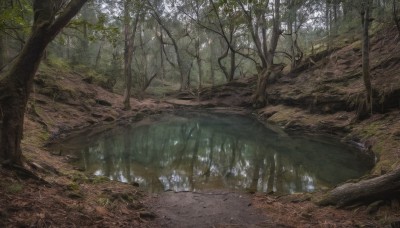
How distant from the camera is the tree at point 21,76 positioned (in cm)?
561

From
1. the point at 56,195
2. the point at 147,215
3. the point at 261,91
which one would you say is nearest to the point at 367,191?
the point at 147,215

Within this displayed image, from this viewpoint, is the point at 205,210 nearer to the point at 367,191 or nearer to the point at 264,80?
the point at 367,191

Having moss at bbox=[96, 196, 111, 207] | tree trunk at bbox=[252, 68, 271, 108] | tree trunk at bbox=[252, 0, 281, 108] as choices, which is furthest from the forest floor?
tree trunk at bbox=[252, 0, 281, 108]

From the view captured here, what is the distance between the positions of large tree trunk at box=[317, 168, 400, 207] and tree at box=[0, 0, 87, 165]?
6.01 metres

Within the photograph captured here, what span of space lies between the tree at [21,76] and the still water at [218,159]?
14.9 feet

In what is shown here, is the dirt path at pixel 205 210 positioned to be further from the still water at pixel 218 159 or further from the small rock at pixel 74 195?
the small rock at pixel 74 195

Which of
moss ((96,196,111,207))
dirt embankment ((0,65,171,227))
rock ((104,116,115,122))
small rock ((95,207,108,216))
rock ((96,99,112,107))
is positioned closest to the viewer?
dirt embankment ((0,65,171,227))

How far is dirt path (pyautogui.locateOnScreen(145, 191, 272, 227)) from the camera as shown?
6.41 meters

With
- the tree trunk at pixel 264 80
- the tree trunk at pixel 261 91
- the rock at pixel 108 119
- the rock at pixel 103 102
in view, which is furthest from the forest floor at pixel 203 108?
the tree trunk at pixel 264 80

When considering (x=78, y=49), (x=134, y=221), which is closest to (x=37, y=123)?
(x=134, y=221)

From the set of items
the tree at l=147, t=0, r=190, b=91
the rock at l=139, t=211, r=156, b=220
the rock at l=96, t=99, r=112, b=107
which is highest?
the tree at l=147, t=0, r=190, b=91

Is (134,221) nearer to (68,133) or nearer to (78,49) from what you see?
(68,133)

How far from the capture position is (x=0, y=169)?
552cm

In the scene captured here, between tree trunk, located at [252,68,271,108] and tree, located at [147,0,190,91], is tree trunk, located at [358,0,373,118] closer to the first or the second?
tree trunk, located at [252,68,271,108]
